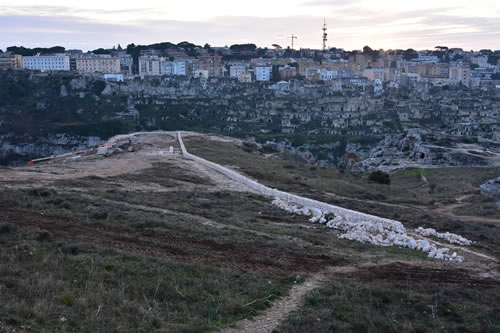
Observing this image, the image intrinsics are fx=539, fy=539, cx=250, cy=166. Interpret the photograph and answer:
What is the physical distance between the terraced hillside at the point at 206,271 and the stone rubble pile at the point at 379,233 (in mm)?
481

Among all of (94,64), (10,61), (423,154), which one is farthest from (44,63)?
(423,154)

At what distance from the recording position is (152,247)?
13008 mm

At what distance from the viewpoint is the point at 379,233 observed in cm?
1780

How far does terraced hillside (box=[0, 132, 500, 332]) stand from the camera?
29.5 feet

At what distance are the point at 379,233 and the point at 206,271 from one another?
26.9 feet

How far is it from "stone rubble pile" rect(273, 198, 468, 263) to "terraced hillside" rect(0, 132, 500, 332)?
48 cm

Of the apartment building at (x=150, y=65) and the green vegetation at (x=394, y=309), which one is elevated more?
the apartment building at (x=150, y=65)

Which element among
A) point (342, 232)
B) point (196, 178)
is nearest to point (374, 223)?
point (342, 232)

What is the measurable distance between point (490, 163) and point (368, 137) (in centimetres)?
3779

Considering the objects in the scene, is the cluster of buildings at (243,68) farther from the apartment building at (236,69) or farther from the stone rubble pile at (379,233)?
the stone rubble pile at (379,233)

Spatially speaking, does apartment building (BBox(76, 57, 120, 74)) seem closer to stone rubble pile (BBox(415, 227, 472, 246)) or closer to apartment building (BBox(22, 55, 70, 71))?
apartment building (BBox(22, 55, 70, 71))

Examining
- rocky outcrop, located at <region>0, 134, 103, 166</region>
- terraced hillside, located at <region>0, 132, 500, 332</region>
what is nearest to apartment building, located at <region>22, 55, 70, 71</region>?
rocky outcrop, located at <region>0, 134, 103, 166</region>

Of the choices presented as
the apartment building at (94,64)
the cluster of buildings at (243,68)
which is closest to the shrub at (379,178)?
the cluster of buildings at (243,68)

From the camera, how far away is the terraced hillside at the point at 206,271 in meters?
9.00
